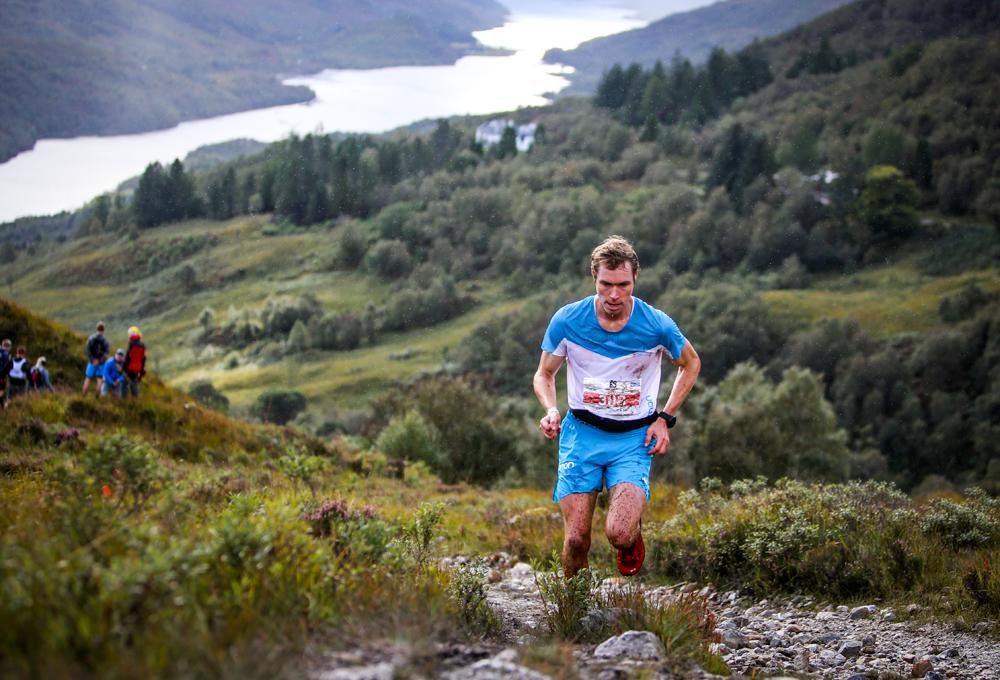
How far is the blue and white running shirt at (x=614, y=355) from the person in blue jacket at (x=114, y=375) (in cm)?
1147

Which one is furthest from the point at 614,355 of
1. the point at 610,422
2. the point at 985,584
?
the point at 985,584

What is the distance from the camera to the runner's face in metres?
5.61

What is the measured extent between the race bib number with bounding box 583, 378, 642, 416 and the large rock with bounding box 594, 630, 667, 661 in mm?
1696

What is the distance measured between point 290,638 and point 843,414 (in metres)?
65.2

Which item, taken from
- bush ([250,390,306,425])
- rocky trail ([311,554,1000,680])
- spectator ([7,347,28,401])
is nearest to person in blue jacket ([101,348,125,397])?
spectator ([7,347,28,401])

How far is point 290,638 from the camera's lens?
3.23 m

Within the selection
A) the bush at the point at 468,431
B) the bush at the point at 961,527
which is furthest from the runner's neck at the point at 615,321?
the bush at the point at 468,431

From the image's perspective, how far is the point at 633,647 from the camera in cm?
428

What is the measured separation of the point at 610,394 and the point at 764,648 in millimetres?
2007

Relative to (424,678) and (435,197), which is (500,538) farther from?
(435,197)

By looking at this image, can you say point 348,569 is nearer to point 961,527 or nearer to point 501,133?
point 961,527

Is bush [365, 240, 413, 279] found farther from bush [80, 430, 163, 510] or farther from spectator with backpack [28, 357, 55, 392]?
bush [80, 430, 163, 510]

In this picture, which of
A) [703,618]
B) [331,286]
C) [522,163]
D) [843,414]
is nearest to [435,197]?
[522,163]

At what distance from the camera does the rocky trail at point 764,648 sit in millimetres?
3465
